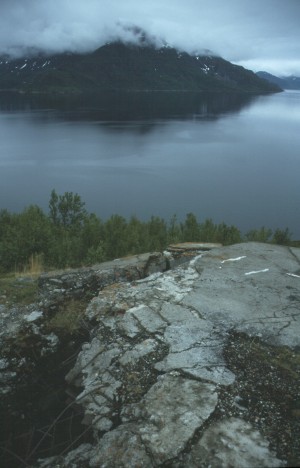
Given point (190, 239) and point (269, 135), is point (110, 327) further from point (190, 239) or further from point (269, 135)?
point (269, 135)

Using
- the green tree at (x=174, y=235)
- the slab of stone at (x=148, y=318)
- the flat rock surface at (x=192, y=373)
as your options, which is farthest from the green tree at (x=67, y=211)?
the slab of stone at (x=148, y=318)

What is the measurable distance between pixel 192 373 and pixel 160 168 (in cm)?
5820

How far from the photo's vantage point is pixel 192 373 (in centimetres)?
439

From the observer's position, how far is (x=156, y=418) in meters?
3.79

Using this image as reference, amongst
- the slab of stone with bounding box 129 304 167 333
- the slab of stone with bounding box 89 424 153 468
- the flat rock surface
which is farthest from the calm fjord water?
the slab of stone with bounding box 89 424 153 468

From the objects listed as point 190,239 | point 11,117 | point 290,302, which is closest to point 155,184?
point 190,239

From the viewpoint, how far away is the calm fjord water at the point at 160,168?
43.4m

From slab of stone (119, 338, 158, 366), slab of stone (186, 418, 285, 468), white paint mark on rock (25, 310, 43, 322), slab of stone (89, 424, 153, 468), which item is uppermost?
slab of stone (119, 338, 158, 366)

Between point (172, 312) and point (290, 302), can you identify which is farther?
point (290, 302)

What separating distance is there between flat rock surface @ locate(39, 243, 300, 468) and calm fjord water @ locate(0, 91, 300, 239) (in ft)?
108

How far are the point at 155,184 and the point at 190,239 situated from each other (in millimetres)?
31330

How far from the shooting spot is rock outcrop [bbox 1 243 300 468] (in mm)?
3498

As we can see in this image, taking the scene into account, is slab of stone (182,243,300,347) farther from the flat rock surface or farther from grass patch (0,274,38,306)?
grass patch (0,274,38,306)

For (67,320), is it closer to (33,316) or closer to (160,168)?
(33,316)
